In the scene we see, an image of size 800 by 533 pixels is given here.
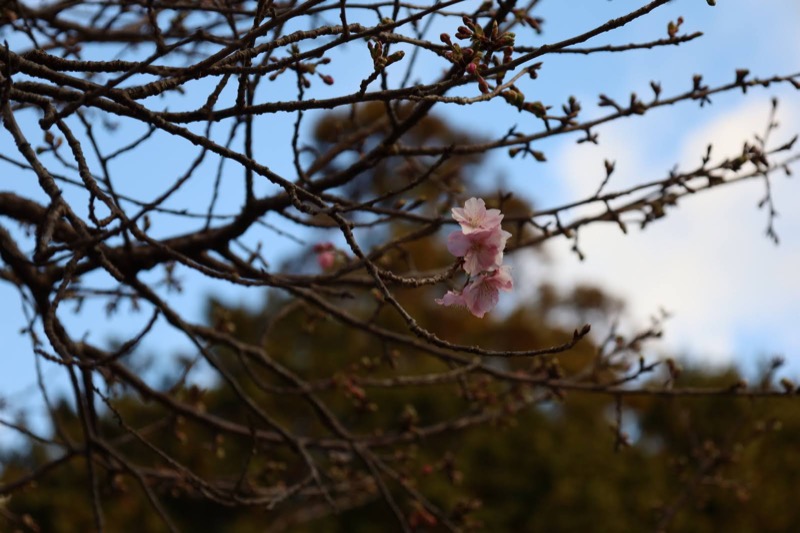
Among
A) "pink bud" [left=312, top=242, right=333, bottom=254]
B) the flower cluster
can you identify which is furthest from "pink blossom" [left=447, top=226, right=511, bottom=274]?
"pink bud" [left=312, top=242, right=333, bottom=254]

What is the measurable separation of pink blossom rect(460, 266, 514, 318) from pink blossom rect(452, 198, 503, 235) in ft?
0.30

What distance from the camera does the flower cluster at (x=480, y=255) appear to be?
1687mm

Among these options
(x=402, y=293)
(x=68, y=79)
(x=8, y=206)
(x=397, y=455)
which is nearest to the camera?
(x=68, y=79)

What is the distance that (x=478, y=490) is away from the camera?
8.48 meters

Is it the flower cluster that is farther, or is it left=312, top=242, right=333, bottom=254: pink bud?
left=312, top=242, right=333, bottom=254: pink bud

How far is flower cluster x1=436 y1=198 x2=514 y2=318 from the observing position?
1.69 m

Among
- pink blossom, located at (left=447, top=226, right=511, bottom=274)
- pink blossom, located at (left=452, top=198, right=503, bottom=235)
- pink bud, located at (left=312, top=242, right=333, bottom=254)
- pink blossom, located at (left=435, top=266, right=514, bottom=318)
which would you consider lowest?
pink blossom, located at (left=435, top=266, right=514, bottom=318)

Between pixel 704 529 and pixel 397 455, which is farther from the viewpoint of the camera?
pixel 704 529

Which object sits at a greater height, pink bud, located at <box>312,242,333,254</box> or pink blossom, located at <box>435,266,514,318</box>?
pink bud, located at <box>312,242,333,254</box>

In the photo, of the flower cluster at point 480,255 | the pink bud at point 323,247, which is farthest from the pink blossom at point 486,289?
the pink bud at point 323,247

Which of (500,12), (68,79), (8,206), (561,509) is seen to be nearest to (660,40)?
(500,12)

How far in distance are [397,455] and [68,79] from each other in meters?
1.81

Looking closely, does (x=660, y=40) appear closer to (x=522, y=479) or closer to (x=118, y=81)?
(x=118, y=81)

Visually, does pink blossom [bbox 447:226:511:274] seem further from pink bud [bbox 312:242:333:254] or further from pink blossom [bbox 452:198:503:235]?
pink bud [bbox 312:242:333:254]
